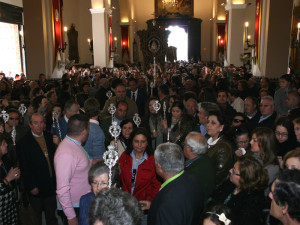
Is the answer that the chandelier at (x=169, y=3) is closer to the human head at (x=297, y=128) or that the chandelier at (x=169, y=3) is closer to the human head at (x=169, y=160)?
the human head at (x=297, y=128)

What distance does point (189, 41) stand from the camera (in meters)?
34.8

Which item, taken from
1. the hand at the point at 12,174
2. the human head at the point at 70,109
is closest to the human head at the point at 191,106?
the human head at the point at 70,109

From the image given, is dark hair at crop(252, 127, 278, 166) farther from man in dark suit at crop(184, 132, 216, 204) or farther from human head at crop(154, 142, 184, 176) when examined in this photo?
human head at crop(154, 142, 184, 176)

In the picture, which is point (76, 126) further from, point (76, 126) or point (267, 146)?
point (267, 146)

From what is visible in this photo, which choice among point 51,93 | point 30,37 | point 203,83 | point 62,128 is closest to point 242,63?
point 203,83

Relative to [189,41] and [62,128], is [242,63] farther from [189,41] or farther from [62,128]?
[189,41]

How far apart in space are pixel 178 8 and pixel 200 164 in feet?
109

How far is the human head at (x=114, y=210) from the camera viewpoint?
1.81 meters

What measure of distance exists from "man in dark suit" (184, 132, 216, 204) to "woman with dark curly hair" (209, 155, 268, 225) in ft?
0.85

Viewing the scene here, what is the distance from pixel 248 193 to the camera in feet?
9.29

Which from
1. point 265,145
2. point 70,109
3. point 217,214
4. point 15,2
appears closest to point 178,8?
point 15,2

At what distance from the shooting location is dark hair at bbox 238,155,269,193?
2.85m

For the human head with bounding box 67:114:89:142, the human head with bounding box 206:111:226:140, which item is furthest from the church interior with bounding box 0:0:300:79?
the human head with bounding box 67:114:89:142

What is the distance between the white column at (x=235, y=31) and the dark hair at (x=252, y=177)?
15285 mm
